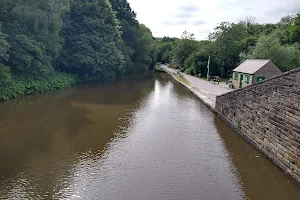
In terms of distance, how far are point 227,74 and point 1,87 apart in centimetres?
2940

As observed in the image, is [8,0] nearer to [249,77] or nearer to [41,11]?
[41,11]

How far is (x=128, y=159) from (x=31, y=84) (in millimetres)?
15200

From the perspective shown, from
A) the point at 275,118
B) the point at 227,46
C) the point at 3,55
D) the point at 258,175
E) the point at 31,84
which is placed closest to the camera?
the point at 258,175

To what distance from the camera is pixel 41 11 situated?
69.9 ft

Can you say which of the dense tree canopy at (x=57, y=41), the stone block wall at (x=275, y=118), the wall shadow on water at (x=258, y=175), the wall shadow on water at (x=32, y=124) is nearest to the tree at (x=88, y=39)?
the dense tree canopy at (x=57, y=41)

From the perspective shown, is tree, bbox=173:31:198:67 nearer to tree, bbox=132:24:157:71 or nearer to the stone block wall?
tree, bbox=132:24:157:71

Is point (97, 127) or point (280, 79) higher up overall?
point (280, 79)

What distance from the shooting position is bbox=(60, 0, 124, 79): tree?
28688 mm

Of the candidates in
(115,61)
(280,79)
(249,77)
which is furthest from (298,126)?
(115,61)

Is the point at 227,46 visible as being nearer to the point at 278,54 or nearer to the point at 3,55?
the point at 278,54

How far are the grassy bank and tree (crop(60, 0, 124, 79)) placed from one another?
252 centimetres

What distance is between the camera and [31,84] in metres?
21.6

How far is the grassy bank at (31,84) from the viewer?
18844 millimetres

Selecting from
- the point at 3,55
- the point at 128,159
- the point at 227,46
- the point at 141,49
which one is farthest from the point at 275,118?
the point at 141,49
